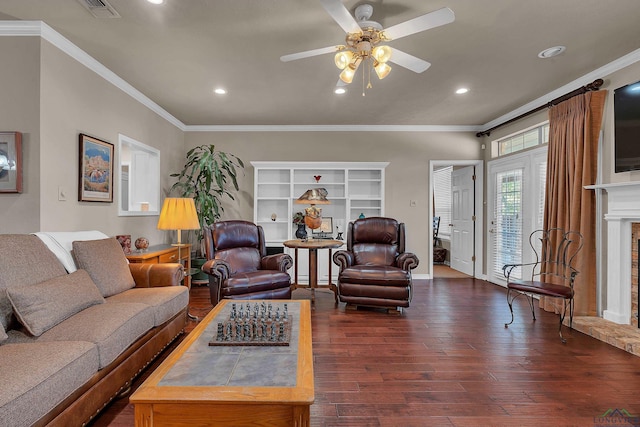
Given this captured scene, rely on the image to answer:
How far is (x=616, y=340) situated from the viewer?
2.83m

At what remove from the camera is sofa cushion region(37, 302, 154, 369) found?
1752 millimetres

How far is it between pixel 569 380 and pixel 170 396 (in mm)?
2519

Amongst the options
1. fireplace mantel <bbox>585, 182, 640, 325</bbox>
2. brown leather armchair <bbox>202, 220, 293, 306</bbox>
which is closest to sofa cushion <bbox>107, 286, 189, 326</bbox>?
brown leather armchair <bbox>202, 220, 293, 306</bbox>

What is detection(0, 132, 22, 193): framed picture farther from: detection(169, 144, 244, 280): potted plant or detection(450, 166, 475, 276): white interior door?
detection(450, 166, 475, 276): white interior door

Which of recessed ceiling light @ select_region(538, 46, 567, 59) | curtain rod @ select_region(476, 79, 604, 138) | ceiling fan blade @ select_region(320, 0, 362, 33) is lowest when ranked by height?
ceiling fan blade @ select_region(320, 0, 362, 33)

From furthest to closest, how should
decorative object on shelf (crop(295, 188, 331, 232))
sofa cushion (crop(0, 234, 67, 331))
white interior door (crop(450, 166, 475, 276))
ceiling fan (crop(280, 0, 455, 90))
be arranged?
white interior door (crop(450, 166, 475, 276)) → decorative object on shelf (crop(295, 188, 331, 232)) → ceiling fan (crop(280, 0, 455, 90)) → sofa cushion (crop(0, 234, 67, 331))

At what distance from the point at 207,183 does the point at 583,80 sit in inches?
194

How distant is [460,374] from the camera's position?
2.33 meters

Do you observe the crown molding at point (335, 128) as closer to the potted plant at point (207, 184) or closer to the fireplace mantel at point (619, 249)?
the potted plant at point (207, 184)

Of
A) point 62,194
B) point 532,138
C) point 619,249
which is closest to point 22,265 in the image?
point 62,194

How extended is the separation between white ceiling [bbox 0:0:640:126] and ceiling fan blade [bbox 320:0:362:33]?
0.93 ft

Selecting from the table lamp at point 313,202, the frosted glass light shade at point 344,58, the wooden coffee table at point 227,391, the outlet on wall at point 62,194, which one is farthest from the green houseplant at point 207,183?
the wooden coffee table at point 227,391

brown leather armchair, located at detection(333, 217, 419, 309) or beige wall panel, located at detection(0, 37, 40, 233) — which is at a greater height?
beige wall panel, located at detection(0, 37, 40, 233)

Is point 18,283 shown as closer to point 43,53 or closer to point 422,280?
point 43,53
